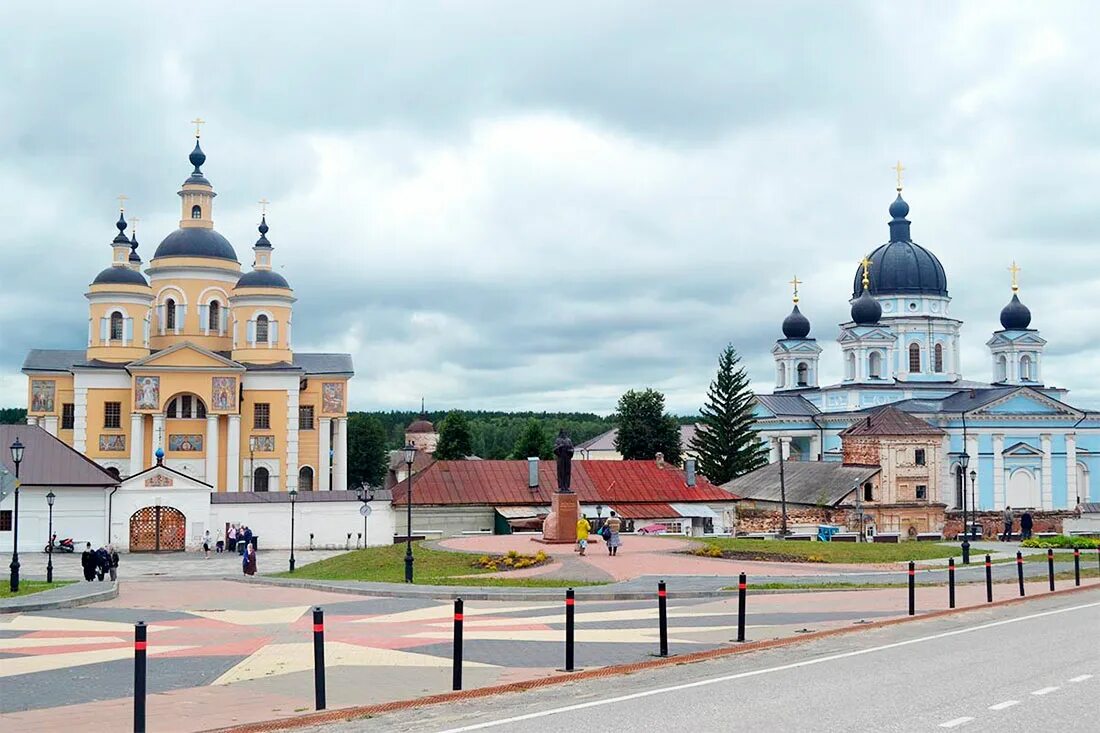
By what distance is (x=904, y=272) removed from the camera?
9031 cm

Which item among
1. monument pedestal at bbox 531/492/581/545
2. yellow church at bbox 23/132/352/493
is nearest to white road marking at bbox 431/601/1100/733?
monument pedestal at bbox 531/492/581/545

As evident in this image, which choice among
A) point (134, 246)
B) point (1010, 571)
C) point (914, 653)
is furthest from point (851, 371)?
point (914, 653)

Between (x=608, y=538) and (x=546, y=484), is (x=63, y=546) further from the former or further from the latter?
(x=608, y=538)

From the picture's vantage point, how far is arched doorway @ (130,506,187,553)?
4744cm

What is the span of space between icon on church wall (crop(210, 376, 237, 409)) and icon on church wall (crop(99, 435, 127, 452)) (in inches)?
215

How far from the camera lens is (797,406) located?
9050cm

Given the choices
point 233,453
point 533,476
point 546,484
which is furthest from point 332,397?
point 546,484

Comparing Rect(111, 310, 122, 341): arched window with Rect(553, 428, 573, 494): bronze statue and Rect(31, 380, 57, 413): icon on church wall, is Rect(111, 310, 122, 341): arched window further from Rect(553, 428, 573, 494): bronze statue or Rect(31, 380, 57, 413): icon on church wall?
Rect(553, 428, 573, 494): bronze statue

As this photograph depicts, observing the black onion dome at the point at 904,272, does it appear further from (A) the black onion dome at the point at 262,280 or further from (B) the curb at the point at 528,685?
(B) the curb at the point at 528,685

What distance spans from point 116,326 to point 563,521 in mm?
39575

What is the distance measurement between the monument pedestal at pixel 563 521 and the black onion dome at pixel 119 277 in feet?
130

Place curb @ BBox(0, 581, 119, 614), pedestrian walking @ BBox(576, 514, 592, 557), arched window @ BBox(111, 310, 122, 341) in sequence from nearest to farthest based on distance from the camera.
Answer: curb @ BBox(0, 581, 119, 614) → pedestrian walking @ BBox(576, 514, 592, 557) → arched window @ BBox(111, 310, 122, 341)

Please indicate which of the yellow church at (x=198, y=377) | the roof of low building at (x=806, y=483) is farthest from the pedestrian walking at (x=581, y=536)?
the yellow church at (x=198, y=377)

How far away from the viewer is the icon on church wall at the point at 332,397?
70.1 metres
